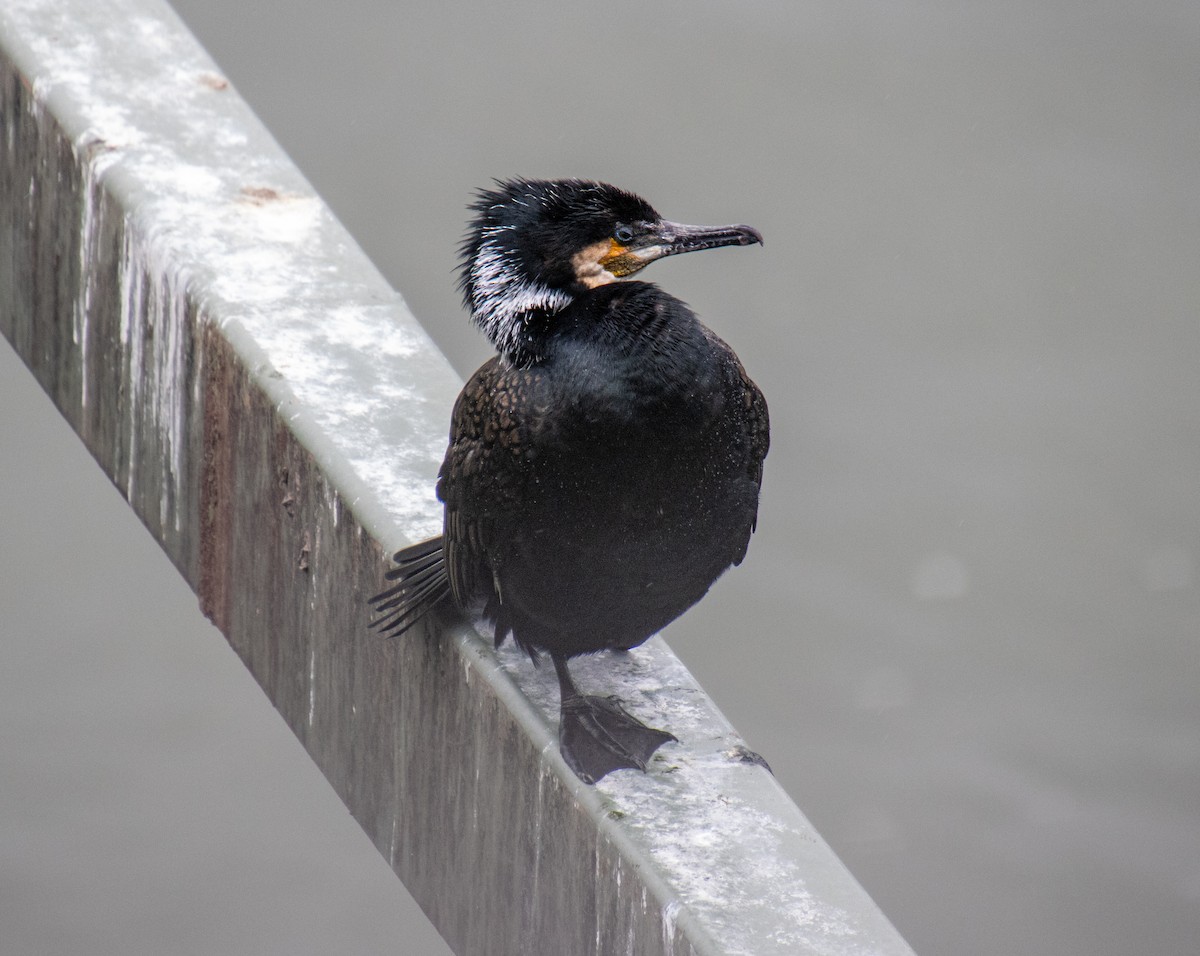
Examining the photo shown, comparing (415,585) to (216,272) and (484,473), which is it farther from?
(216,272)

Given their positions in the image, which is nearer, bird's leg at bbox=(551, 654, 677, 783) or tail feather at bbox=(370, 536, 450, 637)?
bird's leg at bbox=(551, 654, 677, 783)

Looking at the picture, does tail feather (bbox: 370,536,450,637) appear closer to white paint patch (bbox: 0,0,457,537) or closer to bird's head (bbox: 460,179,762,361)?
white paint patch (bbox: 0,0,457,537)

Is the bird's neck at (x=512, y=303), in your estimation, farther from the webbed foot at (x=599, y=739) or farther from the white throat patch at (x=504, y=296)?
the webbed foot at (x=599, y=739)

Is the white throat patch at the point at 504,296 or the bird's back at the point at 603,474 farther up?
the white throat patch at the point at 504,296

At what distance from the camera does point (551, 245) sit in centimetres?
272

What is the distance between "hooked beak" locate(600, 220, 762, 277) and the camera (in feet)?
9.15

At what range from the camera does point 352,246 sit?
3.73m

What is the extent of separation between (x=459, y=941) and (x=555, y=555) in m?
0.66

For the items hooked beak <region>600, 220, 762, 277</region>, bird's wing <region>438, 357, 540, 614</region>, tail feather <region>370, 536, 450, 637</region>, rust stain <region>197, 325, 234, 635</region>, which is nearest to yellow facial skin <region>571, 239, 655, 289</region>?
hooked beak <region>600, 220, 762, 277</region>

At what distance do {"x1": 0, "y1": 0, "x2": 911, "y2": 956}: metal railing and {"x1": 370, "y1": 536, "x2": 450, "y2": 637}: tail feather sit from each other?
5 centimetres

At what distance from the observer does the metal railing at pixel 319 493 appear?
2.64 m

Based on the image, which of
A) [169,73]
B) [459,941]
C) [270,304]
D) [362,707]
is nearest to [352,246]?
[270,304]

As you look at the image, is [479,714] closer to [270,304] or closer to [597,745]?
[597,745]

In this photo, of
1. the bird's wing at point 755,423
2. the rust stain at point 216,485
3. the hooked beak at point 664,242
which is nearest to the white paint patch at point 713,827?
the bird's wing at point 755,423
